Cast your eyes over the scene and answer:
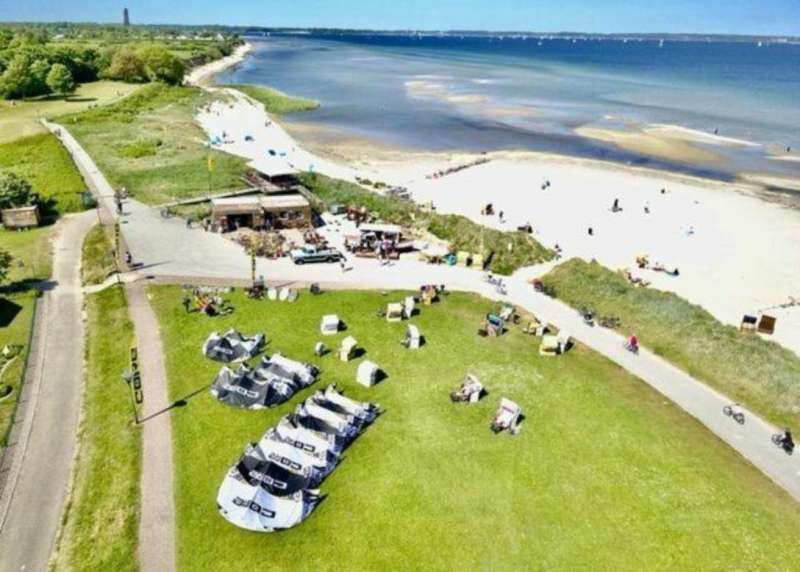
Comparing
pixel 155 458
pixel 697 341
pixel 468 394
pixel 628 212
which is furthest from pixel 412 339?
pixel 628 212

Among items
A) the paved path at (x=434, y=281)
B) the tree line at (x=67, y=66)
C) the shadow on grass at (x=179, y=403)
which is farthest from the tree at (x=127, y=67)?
the shadow on grass at (x=179, y=403)

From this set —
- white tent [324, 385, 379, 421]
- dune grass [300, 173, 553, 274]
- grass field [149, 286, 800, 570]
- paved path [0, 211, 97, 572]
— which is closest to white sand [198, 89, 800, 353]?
dune grass [300, 173, 553, 274]

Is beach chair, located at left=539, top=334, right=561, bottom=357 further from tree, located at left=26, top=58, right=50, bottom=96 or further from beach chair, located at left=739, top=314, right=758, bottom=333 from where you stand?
tree, located at left=26, top=58, right=50, bottom=96

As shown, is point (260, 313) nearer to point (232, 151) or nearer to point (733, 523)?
point (733, 523)

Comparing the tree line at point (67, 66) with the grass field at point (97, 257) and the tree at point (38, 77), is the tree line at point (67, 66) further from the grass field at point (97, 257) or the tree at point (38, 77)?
the grass field at point (97, 257)

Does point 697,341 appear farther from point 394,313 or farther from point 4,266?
point 4,266

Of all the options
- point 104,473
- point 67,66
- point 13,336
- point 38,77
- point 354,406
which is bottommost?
point 104,473
